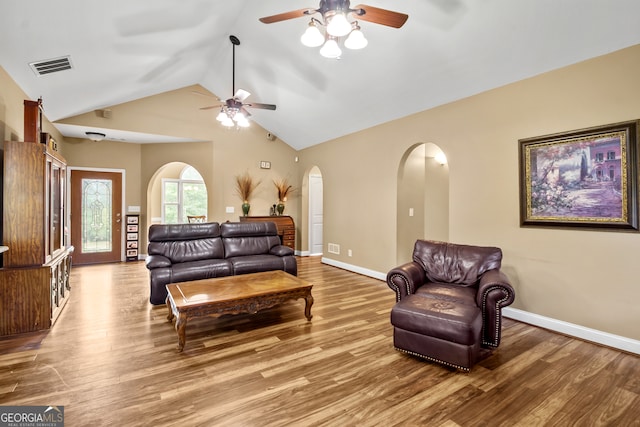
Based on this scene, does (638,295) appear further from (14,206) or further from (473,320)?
(14,206)

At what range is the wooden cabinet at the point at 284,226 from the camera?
22.9 feet

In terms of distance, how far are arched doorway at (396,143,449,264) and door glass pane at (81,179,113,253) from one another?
613cm

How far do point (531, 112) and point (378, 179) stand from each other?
2441 millimetres

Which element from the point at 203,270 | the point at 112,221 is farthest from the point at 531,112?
the point at 112,221

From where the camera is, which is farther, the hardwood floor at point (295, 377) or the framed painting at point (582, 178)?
the framed painting at point (582, 178)

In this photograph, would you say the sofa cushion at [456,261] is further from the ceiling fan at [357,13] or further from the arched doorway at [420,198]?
the ceiling fan at [357,13]

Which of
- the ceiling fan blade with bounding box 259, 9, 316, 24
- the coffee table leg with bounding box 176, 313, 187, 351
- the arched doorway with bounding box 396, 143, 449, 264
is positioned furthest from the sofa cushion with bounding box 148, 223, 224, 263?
the ceiling fan blade with bounding box 259, 9, 316, 24

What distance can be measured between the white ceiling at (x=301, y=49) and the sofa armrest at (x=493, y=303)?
2.35m

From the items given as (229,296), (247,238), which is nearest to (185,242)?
(247,238)

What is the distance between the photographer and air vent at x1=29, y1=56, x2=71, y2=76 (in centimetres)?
329

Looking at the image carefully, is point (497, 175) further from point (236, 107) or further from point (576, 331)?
point (236, 107)

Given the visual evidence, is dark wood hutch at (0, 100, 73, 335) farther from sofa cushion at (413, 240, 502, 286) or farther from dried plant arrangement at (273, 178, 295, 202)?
dried plant arrangement at (273, 178, 295, 202)

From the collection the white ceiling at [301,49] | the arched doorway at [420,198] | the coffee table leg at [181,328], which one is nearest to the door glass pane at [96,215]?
the white ceiling at [301,49]

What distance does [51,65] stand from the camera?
3393mm
